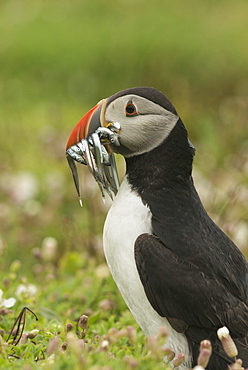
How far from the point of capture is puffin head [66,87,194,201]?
3.53 m

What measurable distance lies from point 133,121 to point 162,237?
629mm

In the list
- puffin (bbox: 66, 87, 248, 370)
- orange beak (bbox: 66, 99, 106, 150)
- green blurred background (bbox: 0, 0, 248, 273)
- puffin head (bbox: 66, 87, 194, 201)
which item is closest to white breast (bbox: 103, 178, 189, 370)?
puffin (bbox: 66, 87, 248, 370)

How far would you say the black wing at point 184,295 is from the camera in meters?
3.27

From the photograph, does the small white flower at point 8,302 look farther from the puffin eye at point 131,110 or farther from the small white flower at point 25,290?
the puffin eye at point 131,110

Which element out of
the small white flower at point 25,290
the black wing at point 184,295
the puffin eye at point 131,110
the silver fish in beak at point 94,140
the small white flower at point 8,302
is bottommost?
the small white flower at point 25,290

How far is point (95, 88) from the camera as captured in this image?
11898mm

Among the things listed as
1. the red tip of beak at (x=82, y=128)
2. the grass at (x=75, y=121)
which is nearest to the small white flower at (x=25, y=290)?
the grass at (x=75, y=121)

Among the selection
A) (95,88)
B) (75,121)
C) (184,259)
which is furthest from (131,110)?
(95,88)

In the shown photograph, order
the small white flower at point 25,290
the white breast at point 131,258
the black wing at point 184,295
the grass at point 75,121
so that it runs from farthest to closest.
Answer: the small white flower at point 25,290
the grass at point 75,121
the white breast at point 131,258
the black wing at point 184,295

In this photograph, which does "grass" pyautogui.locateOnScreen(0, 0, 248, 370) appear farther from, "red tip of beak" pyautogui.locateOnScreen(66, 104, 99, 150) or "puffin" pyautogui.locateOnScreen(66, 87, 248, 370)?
"red tip of beak" pyautogui.locateOnScreen(66, 104, 99, 150)

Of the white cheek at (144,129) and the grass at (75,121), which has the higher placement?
the white cheek at (144,129)

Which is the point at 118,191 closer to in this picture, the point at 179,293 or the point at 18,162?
the point at 179,293

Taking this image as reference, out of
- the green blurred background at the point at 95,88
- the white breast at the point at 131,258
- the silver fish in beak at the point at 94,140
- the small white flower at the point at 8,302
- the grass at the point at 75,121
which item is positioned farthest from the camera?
the green blurred background at the point at 95,88

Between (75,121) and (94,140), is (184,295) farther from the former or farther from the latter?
(75,121)
